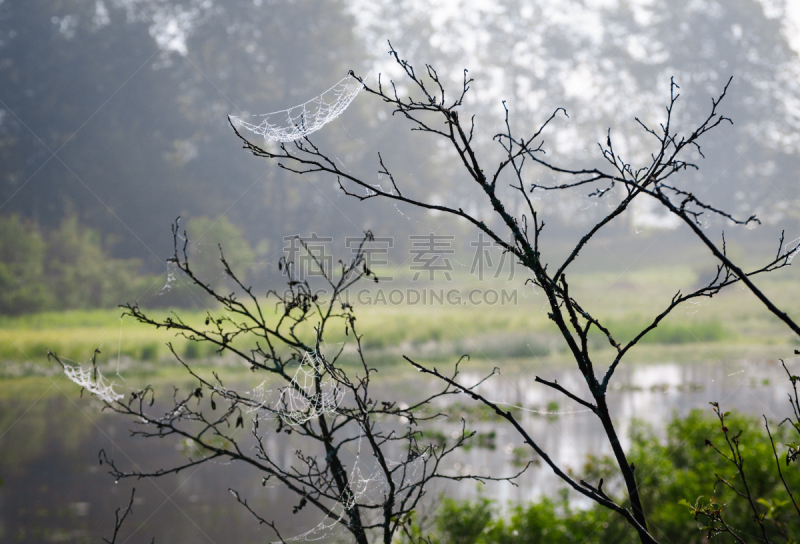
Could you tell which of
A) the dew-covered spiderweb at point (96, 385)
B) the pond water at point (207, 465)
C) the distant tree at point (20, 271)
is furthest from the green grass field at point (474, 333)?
the dew-covered spiderweb at point (96, 385)

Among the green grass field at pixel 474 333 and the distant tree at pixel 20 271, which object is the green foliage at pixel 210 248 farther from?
the distant tree at pixel 20 271

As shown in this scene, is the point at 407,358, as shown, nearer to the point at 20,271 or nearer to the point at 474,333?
the point at 474,333

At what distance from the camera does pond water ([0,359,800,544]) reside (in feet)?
17.9

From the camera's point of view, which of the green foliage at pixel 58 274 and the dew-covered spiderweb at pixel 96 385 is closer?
the dew-covered spiderweb at pixel 96 385

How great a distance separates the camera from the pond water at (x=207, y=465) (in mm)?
5441

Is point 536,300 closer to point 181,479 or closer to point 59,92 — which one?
point 181,479

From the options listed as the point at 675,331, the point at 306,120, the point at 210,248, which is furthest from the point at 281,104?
the point at 306,120

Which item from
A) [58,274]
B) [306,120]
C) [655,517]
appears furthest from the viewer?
[58,274]

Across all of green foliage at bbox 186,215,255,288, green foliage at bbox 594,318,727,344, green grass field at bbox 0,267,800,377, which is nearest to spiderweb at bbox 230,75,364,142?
green grass field at bbox 0,267,800,377

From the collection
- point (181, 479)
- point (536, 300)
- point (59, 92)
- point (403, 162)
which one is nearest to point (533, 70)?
point (403, 162)

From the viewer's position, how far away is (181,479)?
665cm

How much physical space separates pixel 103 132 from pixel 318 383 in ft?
71.3

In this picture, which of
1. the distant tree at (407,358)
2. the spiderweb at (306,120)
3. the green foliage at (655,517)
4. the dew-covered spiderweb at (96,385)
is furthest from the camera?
the green foliage at (655,517)

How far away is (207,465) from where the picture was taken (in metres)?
7.14
